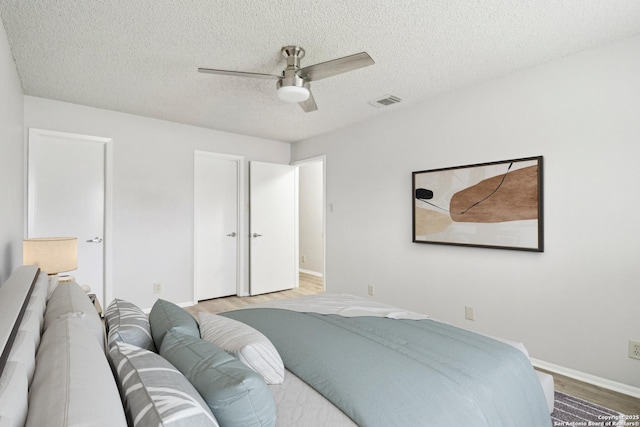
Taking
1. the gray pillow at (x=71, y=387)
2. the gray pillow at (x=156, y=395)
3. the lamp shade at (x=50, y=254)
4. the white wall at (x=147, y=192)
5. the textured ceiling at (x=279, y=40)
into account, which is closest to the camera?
the gray pillow at (x=71, y=387)

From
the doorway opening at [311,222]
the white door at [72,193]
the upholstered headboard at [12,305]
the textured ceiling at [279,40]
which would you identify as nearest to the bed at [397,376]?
the upholstered headboard at [12,305]

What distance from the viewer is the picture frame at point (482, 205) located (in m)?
2.60

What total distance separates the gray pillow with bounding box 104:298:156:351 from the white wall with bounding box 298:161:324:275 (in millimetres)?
4906

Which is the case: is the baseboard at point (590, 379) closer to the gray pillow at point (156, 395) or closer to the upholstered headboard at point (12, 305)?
the gray pillow at point (156, 395)


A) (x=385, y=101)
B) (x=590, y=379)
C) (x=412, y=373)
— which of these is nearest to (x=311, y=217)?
(x=385, y=101)

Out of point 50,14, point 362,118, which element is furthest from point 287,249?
point 50,14

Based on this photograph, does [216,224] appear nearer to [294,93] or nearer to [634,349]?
[294,93]

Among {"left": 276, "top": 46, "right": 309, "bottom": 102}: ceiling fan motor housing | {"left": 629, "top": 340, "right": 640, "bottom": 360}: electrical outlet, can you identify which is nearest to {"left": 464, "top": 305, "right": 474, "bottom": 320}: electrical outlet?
{"left": 629, "top": 340, "right": 640, "bottom": 360}: electrical outlet

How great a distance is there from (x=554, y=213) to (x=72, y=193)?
453 centimetres

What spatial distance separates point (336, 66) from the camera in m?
2.07

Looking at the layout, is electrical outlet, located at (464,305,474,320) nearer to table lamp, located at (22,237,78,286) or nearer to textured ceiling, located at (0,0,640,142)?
textured ceiling, located at (0,0,640,142)

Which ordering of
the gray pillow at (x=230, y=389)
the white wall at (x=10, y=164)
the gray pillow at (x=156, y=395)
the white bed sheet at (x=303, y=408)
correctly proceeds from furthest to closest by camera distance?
the white wall at (x=10, y=164)
the white bed sheet at (x=303, y=408)
the gray pillow at (x=230, y=389)
the gray pillow at (x=156, y=395)

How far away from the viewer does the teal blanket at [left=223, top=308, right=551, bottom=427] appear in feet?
3.67

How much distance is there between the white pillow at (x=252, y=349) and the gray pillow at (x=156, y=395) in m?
0.29
